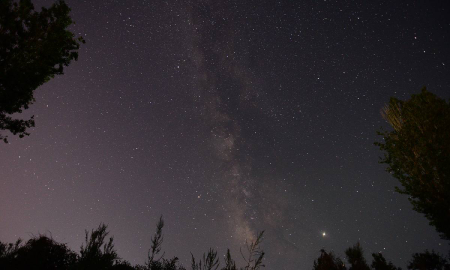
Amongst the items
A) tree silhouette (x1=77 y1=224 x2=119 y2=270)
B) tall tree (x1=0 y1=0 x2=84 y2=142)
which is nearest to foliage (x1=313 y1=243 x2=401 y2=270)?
tree silhouette (x1=77 y1=224 x2=119 y2=270)

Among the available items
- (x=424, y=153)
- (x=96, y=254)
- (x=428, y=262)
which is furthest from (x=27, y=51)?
(x=428, y=262)

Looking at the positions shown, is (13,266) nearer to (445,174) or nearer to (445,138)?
(445,174)

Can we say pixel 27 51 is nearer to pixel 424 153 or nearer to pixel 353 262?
pixel 424 153

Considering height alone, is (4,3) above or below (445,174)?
above

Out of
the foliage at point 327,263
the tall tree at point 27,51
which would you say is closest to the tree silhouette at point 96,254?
the tall tree at point 27,51

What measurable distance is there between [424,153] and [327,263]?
8.99 metres

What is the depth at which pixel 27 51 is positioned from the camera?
7.46 meters

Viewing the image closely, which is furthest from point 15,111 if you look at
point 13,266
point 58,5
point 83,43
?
point 13,266

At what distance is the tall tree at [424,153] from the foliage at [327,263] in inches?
240

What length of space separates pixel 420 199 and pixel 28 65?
18.1 metres

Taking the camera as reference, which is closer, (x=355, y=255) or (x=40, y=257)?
(x=40, y=257)

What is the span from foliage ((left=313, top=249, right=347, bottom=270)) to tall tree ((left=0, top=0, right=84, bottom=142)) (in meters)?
17.6

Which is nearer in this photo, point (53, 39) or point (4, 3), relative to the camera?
point (4, 3)

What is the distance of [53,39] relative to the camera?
25.8ft
